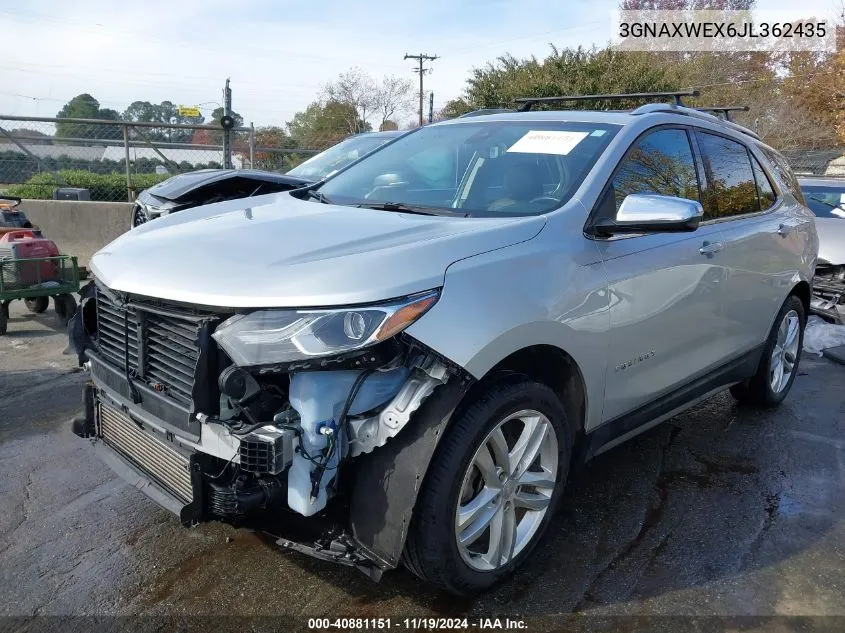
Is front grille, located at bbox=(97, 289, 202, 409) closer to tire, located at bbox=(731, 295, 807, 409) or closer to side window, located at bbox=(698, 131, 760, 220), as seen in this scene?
side window, located at bbox=(698, 131, 760, 220)

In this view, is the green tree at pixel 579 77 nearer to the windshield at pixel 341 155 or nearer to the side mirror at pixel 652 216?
the windshield at pixel 341 155

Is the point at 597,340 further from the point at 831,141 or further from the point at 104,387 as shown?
the point at 831,141

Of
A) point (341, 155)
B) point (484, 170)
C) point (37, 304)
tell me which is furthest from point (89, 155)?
point (484, 170)

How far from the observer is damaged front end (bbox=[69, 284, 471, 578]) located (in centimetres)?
223

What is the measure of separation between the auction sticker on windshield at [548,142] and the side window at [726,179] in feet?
3.10

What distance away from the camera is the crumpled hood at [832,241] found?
834 centimetres

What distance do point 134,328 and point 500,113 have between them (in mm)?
2429

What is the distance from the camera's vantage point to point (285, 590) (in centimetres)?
277

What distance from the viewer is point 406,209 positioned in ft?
10.3

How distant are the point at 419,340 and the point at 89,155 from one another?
10.4 metres

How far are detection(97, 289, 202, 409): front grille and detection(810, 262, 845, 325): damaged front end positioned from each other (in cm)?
716

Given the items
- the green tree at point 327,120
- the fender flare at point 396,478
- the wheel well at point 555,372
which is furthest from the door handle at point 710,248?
the green tree at point 327,120

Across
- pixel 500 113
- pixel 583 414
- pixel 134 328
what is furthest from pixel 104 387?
pixel 500 113

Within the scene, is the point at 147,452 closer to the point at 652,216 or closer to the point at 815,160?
the point at 652,216
